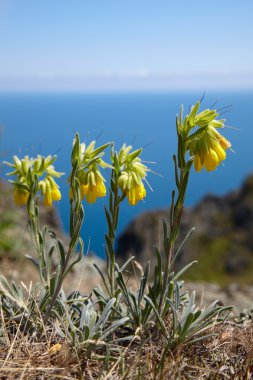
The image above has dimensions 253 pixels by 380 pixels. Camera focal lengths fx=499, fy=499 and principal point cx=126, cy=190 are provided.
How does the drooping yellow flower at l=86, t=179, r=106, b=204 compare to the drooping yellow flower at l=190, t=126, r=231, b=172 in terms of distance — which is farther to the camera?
the drooping yellow flower at l=86, t=179, r=106, b=204

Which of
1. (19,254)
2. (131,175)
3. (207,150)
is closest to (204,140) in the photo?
(207,150)

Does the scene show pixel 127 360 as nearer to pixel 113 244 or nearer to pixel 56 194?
pixel 113 244

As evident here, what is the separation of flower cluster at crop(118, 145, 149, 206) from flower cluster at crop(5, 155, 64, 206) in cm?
55

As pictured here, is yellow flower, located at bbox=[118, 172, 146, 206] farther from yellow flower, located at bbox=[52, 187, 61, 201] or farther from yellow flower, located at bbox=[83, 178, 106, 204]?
yellow flower, located at bbox=[52, 187, 61, 201]

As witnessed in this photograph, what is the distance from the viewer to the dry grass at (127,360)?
267cm

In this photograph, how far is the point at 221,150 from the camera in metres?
2.94

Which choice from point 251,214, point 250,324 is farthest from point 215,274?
point 250,324

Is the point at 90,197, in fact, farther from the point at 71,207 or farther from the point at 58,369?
the point at 58,369

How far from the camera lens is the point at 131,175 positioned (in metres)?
3.14

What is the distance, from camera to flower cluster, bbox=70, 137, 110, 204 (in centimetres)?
304

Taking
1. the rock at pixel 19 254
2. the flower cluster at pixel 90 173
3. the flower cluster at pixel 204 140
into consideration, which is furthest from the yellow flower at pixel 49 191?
the rock at pixel 19 254

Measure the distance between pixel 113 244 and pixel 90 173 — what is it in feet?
1.59

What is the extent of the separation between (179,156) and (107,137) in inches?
24.1

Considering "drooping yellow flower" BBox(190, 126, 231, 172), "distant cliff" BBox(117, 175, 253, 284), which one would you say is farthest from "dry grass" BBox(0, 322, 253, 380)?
"distant cliff" BBox(117, 175, 253, 284)
